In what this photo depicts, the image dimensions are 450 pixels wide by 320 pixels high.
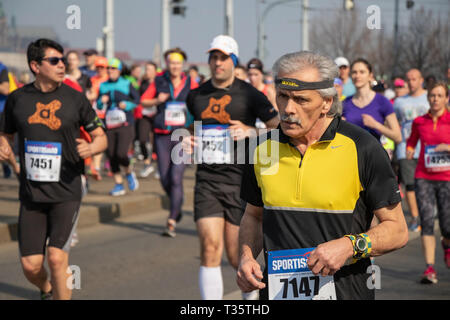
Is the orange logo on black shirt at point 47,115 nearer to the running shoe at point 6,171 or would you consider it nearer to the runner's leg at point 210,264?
the runner's leg at point 210,264

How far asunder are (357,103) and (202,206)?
2393 millimetres

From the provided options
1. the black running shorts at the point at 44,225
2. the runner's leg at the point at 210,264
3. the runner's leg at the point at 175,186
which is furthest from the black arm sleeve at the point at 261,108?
the runner's leg at the point at 175,186

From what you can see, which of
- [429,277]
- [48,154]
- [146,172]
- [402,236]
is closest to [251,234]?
[402,236]

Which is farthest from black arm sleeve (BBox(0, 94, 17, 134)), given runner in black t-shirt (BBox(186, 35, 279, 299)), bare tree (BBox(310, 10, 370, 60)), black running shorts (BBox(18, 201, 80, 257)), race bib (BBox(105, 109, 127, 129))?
bare tree (BBox(310, 10, 370, 60))

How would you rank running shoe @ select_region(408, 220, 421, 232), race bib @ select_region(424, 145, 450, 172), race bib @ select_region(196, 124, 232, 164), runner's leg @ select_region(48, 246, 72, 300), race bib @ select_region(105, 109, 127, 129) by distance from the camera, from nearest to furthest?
runner's leg @ select_region(48, 246, 72, 300)
race bib @ select_region(196, 124, 232, 164)
race bib @ select_region(424, 145, 450, 172)
running shoe @ select_region(408, 220, 421, 232)
race bib @ select_region(105, 109, 127, 129)

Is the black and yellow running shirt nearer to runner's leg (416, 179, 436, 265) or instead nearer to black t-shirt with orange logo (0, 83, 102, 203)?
black t-shirt with orange logo (0, 83, 102, 203)

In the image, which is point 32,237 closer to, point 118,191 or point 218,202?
point 218,202

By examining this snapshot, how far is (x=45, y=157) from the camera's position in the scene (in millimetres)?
5293

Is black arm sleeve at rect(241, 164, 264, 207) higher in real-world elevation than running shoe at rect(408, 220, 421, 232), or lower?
higher

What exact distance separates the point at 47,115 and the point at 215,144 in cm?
132

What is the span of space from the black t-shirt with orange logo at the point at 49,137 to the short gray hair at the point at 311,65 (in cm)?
275

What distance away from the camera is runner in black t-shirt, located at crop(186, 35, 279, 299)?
5.68 metres

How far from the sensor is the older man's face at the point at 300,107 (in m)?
2.94

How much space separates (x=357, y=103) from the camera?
287 inches
